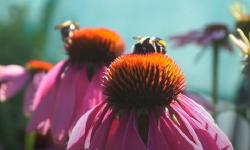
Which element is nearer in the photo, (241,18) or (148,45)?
(148,45)

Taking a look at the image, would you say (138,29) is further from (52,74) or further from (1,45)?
(52,74)

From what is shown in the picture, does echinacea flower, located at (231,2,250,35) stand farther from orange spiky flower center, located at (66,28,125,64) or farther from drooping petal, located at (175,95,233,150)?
drooping petal, located at (175,95,233,150)

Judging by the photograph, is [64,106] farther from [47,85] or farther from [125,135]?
[125,135]

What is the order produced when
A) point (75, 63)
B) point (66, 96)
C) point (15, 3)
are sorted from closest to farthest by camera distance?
point (66, 96) → point (75, 63) → point (15, 3)

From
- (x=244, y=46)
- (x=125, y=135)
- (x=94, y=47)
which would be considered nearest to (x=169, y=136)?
(x=125, y=135)

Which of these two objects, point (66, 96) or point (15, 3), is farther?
point (15, 3)

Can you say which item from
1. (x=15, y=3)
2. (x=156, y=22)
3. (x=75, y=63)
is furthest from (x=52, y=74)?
(x=15, y=3)
